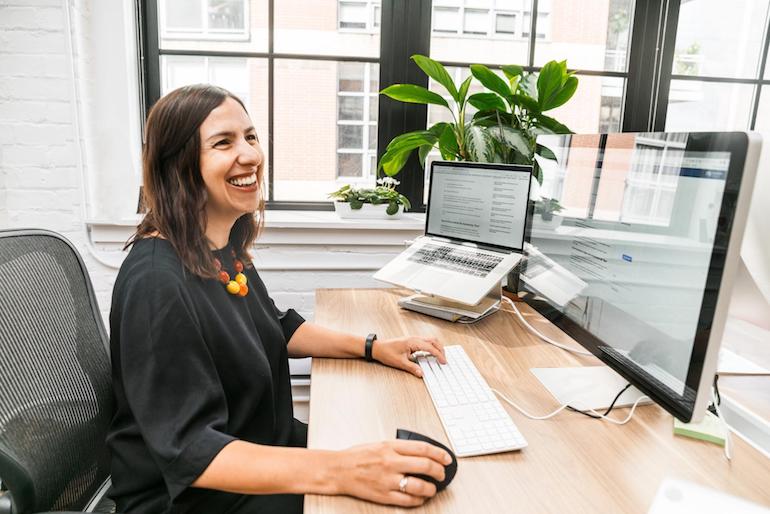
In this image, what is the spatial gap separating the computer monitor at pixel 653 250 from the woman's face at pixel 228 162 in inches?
24.4

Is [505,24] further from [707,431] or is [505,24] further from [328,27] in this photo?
[707,431]

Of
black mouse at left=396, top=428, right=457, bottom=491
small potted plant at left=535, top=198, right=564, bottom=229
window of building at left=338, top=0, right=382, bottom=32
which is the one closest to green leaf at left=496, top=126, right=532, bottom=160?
small potted plant at left=535, top=198, right=564, bottom=229

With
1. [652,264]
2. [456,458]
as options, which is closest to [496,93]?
[652,264]

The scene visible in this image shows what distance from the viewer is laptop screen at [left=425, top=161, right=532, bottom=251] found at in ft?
4.51

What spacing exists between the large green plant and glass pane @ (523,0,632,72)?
0.52 m

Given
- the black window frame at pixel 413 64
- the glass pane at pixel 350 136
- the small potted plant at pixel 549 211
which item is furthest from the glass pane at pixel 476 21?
the small potted plant at pixel 549 211

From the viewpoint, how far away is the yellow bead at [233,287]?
1000mm

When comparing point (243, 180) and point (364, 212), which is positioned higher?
point (243, 180)

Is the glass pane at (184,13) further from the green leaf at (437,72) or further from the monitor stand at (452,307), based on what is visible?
the monitor stand at (452,307)

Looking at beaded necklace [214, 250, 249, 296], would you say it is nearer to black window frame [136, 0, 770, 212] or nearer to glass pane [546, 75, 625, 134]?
black window frame [136, 0, 770, 212]

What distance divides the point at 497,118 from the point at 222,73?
1.04 m

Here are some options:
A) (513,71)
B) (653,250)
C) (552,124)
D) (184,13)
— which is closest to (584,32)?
(513,71)

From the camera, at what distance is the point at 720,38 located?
2.29m

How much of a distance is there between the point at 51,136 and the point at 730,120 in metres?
2.63
